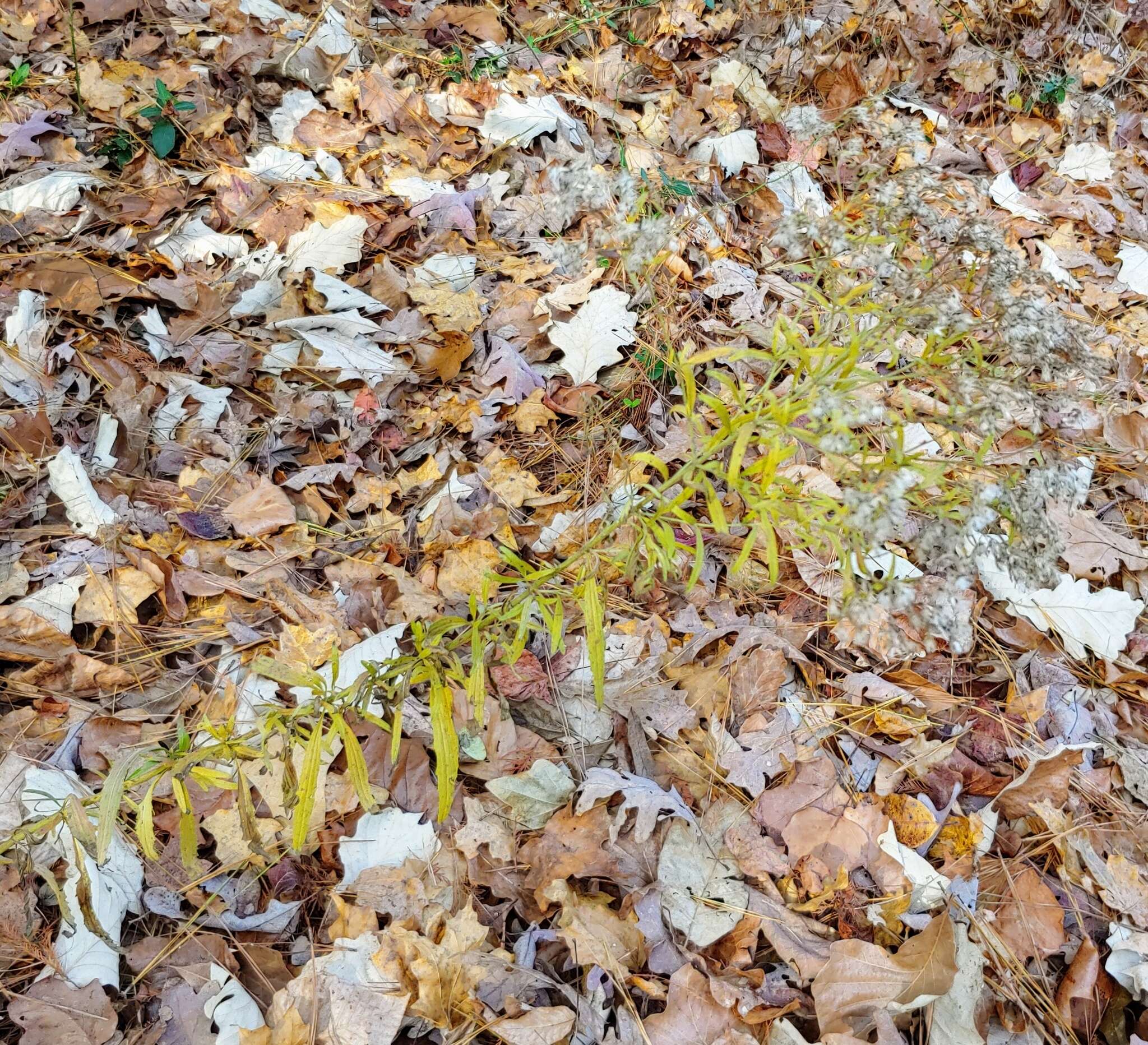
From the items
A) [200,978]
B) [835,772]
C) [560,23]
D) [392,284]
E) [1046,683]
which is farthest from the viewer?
[560,23]

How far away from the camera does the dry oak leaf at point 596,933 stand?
1.72m

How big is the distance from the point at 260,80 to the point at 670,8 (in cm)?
189

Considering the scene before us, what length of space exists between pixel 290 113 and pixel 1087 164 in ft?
11.5

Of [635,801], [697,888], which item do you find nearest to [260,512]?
[635,801]

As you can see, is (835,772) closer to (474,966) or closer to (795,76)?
(474,966)

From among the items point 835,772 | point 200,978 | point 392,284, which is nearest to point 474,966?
point 200,978

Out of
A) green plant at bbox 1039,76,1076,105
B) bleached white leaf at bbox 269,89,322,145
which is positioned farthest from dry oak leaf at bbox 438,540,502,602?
green plant at bbox 1039,76,1076,105

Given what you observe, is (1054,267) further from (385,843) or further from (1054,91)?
(385,843)

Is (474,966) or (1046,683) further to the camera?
(1046,683)

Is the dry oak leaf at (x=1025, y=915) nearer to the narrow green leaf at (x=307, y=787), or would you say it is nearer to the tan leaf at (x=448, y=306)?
the narrow green leaf at (x=307, y=787)

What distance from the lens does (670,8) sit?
12.4 ft

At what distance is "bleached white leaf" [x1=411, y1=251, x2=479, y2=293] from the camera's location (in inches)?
110

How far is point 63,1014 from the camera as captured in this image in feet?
5.24

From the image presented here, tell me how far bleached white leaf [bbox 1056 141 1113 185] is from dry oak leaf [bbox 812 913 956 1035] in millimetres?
3454
